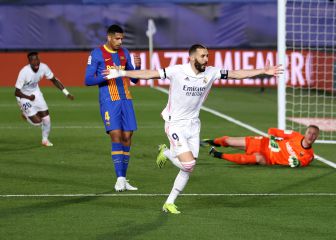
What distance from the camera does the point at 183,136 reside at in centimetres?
1137

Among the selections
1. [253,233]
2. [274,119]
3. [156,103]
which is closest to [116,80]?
[253,233]

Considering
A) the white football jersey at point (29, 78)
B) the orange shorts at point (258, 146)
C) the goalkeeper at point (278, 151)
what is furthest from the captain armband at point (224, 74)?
the white football jersey at point (29, 78)

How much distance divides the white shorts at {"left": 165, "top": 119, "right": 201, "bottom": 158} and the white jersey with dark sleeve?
0.25 ft

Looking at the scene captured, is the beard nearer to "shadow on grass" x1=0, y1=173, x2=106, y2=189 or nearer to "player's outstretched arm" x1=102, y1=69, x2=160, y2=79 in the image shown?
"player's outstretched arm" x1=102, y1=69, x2=160, y2=79

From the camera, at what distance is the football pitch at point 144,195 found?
10.0 m

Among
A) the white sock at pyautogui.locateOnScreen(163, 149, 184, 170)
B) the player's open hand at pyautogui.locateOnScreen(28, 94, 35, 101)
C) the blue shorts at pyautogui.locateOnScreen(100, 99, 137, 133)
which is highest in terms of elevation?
the blue shorts at pyautogui.locateOnScreen(100, 99, 137, 133)

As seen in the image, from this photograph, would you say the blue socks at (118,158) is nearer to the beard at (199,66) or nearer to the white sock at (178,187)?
the white sock at (178,187)

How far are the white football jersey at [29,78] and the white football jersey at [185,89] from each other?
24.0ft

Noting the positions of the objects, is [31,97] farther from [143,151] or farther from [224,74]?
[224,74]

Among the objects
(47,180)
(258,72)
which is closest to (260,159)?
(47,180)

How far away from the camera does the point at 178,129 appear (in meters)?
11.4

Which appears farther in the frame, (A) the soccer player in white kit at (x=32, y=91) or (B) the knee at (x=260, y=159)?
(A) the soccer player in white kit at (x=32, y=91)

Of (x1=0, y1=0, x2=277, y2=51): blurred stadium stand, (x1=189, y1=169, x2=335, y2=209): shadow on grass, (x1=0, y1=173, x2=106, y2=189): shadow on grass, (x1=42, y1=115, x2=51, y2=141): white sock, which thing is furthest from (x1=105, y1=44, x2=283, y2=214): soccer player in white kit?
(x1=0, y1=0, x2=277, y2=51): blurred stadium stand

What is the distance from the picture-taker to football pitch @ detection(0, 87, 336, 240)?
10031 millimetres
